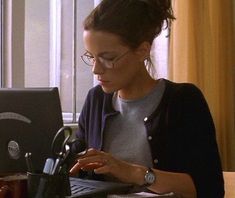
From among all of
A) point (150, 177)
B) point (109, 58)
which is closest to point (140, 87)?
point (109, 58)

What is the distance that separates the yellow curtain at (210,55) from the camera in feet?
8.23

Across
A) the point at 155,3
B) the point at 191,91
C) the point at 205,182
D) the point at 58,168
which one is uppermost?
the point at 155,3

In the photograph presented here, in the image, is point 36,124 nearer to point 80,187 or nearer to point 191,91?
point 80,187

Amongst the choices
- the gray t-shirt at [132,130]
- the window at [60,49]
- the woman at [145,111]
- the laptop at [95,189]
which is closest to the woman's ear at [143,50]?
the woman at [145,111]

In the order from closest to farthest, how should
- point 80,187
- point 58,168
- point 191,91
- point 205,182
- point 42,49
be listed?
point 58,168, point 80,187, point 205,182, point 191,91, point 42,49

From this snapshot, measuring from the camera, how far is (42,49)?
2.52 meters

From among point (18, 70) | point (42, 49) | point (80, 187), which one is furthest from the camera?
point (42, 49)

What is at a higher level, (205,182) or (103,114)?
(103,114)

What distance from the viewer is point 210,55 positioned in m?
2.58

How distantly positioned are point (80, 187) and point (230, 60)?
71.3 inches

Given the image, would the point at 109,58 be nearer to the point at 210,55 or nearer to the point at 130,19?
the point at 130,19

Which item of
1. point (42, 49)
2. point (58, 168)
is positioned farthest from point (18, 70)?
point (58, 168)

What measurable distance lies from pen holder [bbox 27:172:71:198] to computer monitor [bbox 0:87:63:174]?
0.11 metres

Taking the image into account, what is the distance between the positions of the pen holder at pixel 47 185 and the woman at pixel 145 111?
0.35 m
